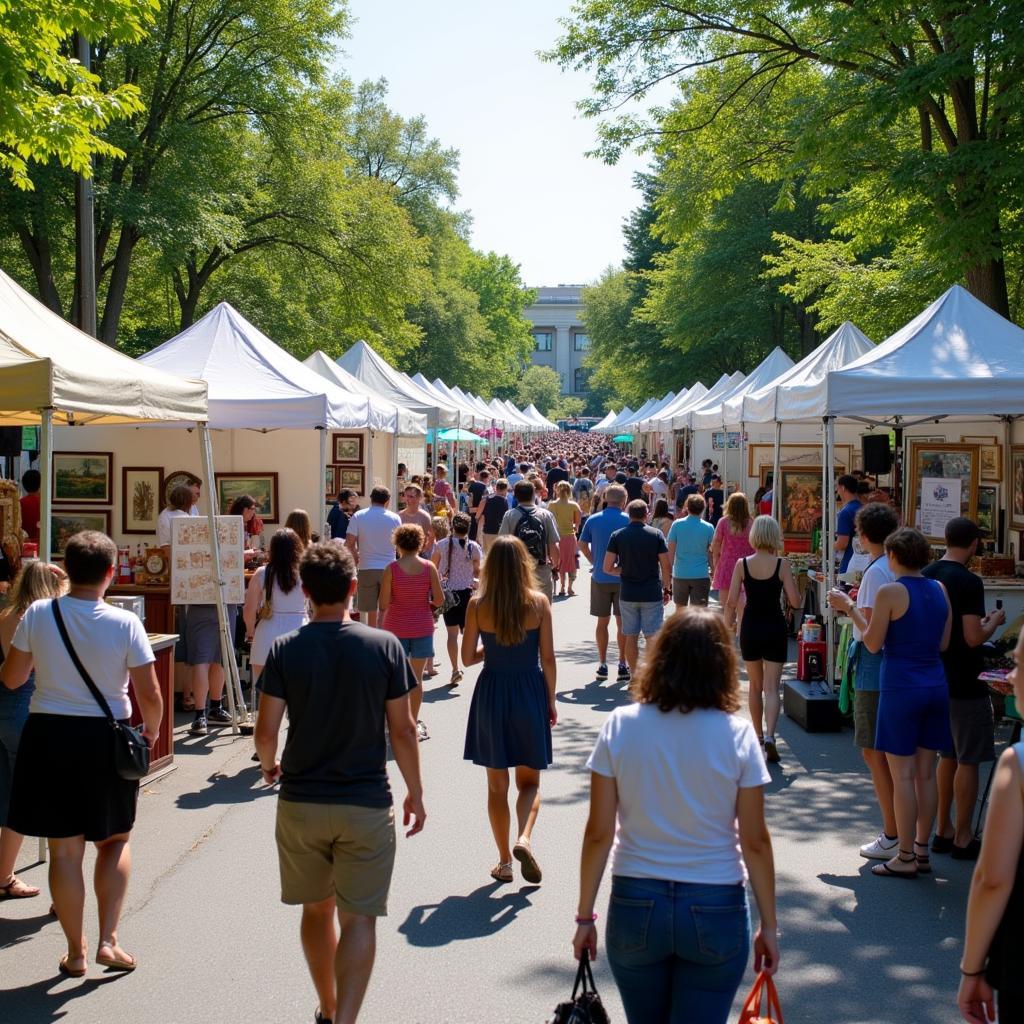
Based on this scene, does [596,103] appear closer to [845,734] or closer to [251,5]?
[251,5]

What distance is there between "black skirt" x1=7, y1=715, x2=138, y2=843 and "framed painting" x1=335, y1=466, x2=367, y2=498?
13.1 meters

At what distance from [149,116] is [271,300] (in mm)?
6480

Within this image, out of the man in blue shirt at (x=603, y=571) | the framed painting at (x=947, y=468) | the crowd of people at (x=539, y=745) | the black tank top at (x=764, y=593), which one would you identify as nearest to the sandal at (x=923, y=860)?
the crowd of people at (x=539, y=745)

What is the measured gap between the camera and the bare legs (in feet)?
13.0

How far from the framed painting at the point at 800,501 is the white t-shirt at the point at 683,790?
12.8 m

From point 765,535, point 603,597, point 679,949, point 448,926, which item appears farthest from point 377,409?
point 679,949

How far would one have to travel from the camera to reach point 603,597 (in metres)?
12.0

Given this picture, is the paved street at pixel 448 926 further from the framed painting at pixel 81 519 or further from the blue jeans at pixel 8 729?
the framed painting at pixel 81 519

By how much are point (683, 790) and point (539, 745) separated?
2.90 metres

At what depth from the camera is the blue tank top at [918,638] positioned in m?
5.92

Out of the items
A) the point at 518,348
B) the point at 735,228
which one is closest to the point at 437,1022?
the point at 735,228

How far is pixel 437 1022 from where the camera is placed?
435 centimetres

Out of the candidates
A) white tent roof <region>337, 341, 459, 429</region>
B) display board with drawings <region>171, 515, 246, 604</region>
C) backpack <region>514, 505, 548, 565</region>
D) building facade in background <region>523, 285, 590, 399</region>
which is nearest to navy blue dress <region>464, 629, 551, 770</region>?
display board with drawings <region>171, 515, 246, 604</region>

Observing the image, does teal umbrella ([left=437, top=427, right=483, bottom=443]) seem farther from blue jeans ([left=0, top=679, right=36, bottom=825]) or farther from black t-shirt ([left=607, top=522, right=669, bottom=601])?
blue jeans ([left=0, top=679, right=36, bottom=825])
